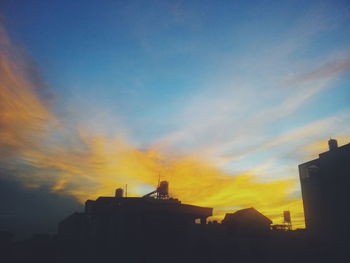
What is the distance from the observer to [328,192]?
110 feet

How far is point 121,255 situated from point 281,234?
26.6m

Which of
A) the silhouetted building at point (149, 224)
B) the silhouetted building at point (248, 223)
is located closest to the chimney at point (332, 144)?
the silhouetted building at point (248, 223)

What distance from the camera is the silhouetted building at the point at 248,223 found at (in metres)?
37.9

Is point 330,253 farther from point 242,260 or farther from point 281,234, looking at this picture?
point 242,260

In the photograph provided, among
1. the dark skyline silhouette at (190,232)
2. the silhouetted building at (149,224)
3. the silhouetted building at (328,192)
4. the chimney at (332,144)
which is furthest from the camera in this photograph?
the chimney at (332,144)

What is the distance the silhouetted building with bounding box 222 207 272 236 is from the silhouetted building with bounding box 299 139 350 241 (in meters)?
6.02

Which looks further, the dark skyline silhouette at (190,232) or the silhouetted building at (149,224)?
the dark skyline silhouette at (190,232)

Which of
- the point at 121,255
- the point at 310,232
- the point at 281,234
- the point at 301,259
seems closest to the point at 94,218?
the point at 121,255

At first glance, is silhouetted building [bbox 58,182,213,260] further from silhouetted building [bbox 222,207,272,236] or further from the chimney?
the chimney

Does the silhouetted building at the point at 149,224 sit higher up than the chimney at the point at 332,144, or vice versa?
the chimney at the point at 332,144

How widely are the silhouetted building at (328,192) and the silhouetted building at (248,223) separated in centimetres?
602

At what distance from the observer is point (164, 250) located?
19.2m

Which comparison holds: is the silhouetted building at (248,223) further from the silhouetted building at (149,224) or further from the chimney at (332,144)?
the silhouetted building at (149,224)

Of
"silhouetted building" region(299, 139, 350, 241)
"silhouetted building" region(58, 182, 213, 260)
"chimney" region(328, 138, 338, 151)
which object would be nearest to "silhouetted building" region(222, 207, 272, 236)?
"silhouetted building" region(299, 139, 350, 241)
